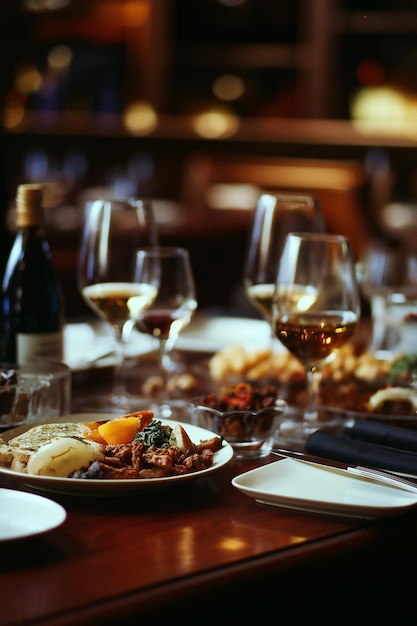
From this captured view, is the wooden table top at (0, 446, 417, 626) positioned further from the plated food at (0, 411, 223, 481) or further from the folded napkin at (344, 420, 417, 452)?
the folded napkin at (344, 420, 417, 452)

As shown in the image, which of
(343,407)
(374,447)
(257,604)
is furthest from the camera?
(343,407)

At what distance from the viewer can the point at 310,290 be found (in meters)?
1.20

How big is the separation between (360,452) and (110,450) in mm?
271

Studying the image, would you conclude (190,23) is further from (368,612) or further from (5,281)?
(368,612)

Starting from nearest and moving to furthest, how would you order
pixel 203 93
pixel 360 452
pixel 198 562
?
pixel 198 562, pixel 360 452, pixel 203 93

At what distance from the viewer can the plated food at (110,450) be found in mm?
885

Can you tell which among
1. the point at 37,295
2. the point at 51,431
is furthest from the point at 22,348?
the point at 51,431

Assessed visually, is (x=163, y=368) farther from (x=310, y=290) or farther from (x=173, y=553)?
(x=173, y=553)

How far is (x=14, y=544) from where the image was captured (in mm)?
788

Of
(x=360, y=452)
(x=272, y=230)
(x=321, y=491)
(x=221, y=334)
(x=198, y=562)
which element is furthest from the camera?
(x=221, y=334)

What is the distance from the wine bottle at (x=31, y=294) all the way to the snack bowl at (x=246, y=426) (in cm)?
31

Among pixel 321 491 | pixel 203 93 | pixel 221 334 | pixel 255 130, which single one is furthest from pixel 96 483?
pixel 203 93

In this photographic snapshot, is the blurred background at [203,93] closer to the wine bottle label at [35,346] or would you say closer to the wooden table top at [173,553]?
the wine bottle label at [35,346]

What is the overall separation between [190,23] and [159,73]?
0.33 m
